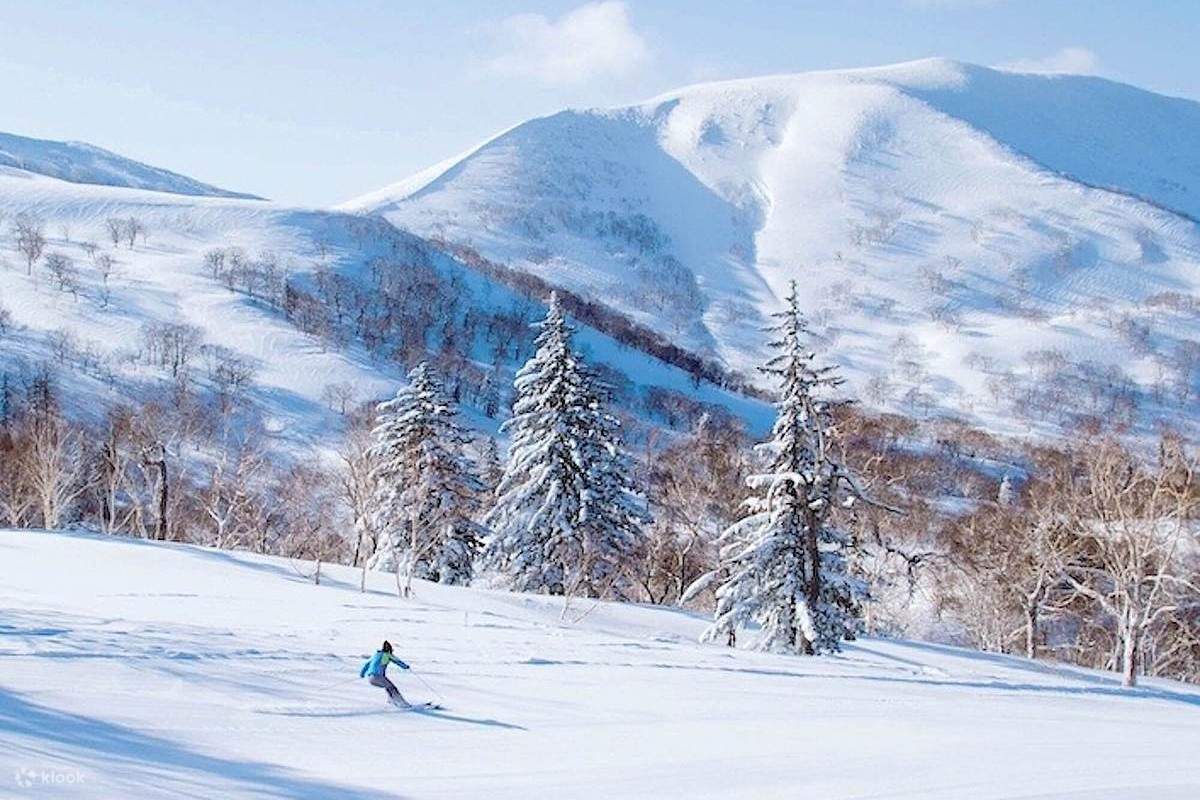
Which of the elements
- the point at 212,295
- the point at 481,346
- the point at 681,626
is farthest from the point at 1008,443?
the point at 681,626

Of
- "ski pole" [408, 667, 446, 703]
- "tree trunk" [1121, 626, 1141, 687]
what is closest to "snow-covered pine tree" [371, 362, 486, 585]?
"tree trunk" [1121, 626, 1141, 687]

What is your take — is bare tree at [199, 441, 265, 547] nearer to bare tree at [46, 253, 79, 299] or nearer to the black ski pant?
the black ski pant

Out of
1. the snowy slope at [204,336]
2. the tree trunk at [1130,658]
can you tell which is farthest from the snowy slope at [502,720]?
the snowy slope at [204,336]

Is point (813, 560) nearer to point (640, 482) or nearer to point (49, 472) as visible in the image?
point (640, 482)

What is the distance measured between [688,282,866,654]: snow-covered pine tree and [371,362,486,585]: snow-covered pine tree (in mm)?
14080

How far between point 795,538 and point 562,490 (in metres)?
11.3

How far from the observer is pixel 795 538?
22625 mm

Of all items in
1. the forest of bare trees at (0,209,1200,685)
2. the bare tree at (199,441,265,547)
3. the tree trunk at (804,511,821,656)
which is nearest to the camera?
the tree trunk at (804,511,821,656)

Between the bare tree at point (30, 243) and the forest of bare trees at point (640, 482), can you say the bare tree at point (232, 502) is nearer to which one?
the forest of bare trees at point (640, 482)

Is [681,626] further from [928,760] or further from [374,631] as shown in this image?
[928,760]

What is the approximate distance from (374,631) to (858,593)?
41.1ft

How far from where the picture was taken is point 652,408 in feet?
549

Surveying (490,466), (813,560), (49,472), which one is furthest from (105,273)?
(813,560)

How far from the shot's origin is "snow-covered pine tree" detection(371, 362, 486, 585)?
112 feet
